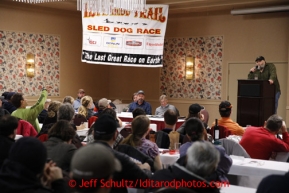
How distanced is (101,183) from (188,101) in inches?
431

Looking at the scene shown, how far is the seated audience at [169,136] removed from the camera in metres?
5.02

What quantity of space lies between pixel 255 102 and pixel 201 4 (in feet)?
12.8

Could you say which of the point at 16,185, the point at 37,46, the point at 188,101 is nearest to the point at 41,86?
the point at 37,46

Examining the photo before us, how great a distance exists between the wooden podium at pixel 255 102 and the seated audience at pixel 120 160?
17.1ft

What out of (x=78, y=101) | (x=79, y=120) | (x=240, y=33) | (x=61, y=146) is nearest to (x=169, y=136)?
(x=61, y=146)

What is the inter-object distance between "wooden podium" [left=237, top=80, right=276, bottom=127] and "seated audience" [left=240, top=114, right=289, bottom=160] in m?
3.11

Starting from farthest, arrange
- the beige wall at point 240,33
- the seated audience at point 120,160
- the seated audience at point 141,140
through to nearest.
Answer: the beige wall at point 240,33 < the seated audience at point 141,140 < the seated audience at point 120,160

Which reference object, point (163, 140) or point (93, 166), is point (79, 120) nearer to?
point (163, 140)

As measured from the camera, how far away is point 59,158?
11.0 feet

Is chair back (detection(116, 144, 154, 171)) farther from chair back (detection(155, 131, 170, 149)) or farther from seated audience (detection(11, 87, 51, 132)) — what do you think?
seated audience (detection(11, 87, 51, 132))

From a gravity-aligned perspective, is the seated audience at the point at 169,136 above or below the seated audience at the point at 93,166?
below

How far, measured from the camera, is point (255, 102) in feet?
26.9

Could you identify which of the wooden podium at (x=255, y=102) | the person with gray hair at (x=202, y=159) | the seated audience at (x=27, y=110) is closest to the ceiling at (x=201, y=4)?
the wooden podium at (x=255, y=102)

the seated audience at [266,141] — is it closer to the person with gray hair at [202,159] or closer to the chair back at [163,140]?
the chair back at [163,140]
